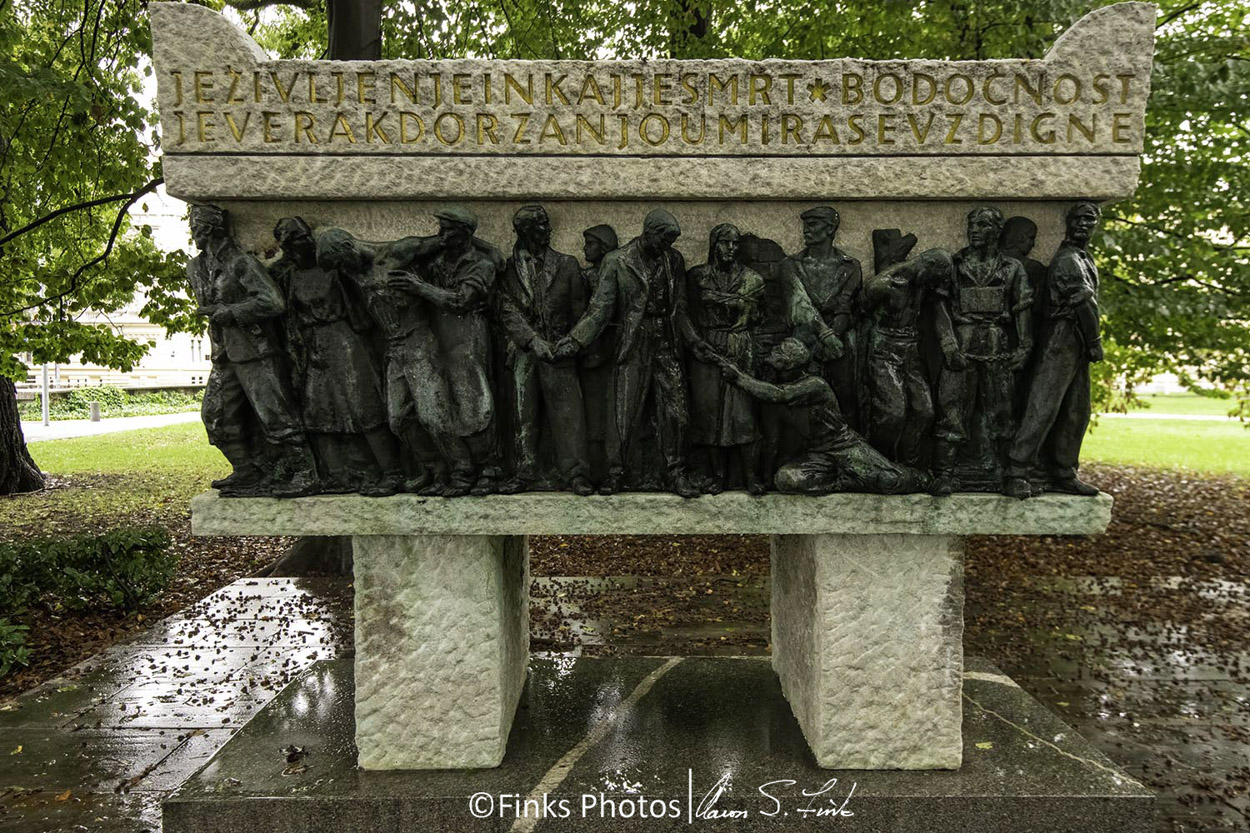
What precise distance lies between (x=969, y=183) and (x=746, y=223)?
1000 millimetres

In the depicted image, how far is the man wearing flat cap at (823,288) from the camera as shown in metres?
3.58

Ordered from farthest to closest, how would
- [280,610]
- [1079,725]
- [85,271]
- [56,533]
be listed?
Result: [56,533], [85,271], [280,610], [1079,725]

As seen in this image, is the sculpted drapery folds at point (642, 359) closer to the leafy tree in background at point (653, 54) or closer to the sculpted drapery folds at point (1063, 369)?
the sculpted drapery folds at point (1063, 369)

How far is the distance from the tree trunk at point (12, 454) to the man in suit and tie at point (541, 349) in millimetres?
13525

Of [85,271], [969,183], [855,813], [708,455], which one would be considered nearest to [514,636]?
[708,455]

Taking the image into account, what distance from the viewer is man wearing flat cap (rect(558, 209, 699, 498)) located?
140 inches

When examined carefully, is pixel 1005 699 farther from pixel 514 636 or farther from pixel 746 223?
pixel 746 223

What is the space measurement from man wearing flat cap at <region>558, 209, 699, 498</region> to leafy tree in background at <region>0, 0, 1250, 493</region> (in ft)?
18.3

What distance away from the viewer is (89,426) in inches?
994

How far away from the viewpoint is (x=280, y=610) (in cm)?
743

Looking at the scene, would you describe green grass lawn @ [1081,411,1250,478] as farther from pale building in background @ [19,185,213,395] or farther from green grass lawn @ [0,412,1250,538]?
pale building in background @ [19,185,213,395]

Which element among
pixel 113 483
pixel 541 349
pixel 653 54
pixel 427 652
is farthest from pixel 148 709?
pixel 113 483

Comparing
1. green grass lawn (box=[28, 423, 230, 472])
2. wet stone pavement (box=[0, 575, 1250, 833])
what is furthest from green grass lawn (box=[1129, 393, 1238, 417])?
green grass lawn (box=[28, 423, 230, 472])

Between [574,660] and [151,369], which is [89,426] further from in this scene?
[574,660]
